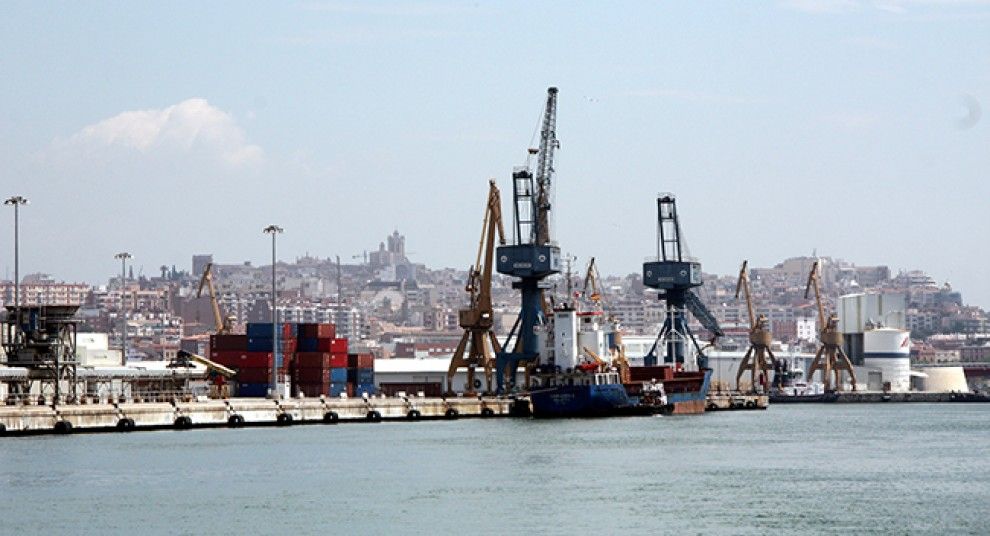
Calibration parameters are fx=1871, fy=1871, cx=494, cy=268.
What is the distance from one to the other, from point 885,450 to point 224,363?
2010 inches

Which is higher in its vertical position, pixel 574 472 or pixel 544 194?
pixel 544 194

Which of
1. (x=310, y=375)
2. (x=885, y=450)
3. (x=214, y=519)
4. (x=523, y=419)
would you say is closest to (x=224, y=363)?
(x=310, y=375)

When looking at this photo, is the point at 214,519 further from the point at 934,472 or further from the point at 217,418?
the point at 217,418

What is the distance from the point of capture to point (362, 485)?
186 ft

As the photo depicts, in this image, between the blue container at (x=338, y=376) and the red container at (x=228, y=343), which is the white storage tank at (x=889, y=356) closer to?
the blue container at (x=338, y=376)

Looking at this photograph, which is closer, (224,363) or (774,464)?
(774,464)

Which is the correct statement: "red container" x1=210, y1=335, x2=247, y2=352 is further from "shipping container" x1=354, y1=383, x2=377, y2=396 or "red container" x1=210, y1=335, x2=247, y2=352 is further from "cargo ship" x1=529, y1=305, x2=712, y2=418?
"cargo ship" x1=529, y1=305, x2=712, y2=418

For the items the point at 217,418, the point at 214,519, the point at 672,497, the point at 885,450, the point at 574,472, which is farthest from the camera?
the point at 217,418

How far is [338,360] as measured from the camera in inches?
4665

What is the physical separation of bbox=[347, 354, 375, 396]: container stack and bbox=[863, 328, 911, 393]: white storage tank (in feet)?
276

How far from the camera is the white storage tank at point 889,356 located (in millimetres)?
192625

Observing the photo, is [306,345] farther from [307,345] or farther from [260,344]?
[260,344]

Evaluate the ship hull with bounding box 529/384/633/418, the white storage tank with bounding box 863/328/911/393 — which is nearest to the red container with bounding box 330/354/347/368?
the ship hull with bounding box 529/384/633/418

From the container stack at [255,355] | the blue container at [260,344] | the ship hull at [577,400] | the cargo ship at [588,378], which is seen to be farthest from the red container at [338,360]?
the ship hull at [577,400]
